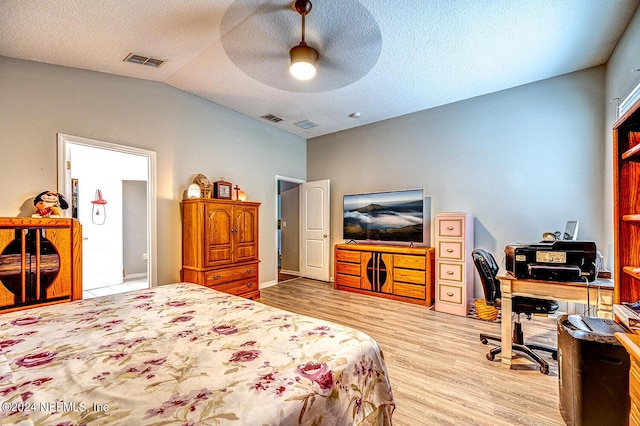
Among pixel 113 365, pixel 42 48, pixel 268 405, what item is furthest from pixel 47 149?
pixel 268 405

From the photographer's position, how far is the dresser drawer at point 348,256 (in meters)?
4.51

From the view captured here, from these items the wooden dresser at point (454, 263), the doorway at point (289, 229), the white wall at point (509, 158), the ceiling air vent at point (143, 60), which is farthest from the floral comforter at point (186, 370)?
the doorway at point (289, 229)

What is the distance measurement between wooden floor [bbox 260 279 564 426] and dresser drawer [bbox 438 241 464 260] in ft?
2.38

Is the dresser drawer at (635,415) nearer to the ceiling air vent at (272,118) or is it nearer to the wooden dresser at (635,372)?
the wooden dresser at (635,372)

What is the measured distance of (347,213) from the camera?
4.98m

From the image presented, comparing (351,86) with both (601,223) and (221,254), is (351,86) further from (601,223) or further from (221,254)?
(601,223)

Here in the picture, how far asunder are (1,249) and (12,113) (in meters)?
1.26

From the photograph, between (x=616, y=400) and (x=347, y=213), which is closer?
(x=616, y=400)

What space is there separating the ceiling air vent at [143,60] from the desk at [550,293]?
12.6 ft

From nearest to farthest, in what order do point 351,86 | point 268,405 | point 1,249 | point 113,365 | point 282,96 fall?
point 268,405
point 113,365
point 1,249
point 351,86
point 282,96

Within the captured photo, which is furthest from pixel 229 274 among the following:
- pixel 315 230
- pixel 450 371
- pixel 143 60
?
pixel 450 371

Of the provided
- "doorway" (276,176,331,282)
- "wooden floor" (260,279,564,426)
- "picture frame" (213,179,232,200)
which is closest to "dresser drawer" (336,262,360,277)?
"doorway" (276,176,331,282)

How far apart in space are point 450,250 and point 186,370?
338cm

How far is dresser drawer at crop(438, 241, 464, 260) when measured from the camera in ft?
11.5
